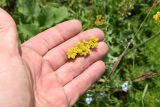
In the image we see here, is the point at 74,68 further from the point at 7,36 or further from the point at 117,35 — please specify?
the point at 117,35

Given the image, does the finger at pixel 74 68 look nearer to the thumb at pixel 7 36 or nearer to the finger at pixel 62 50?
the finger at pixel 62 50

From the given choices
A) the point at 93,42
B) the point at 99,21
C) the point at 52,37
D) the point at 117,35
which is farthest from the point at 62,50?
the point at 117,35

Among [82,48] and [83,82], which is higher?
[82,48]

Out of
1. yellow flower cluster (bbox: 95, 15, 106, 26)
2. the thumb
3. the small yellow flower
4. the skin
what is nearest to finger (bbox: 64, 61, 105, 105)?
the skin

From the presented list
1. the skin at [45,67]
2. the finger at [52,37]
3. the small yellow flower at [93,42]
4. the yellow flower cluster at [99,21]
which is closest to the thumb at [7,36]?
the skin at [45,67]

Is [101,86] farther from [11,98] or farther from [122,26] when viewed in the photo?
[11,98]

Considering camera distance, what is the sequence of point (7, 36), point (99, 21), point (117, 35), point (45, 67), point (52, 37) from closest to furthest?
point (7, 36) < point (45, 67) < point (52, 37) < point (99, 21) < point (117, 35)

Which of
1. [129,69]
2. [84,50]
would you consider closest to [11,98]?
[84,50]

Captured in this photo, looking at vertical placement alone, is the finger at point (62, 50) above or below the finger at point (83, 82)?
above

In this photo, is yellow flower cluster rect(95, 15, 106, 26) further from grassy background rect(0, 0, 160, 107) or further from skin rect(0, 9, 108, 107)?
skin rect(0, 9, 108, 107)
